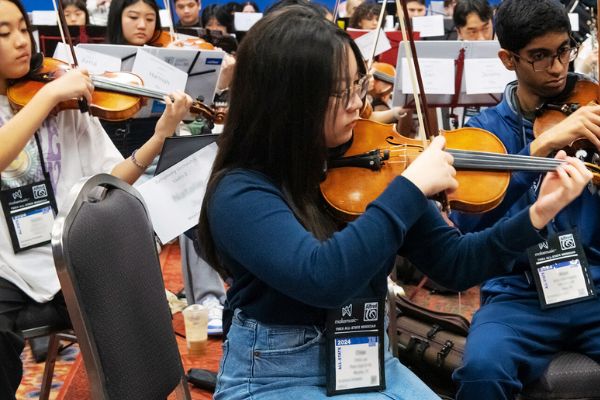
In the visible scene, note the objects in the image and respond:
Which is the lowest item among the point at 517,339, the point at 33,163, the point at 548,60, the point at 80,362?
the point at 80,362

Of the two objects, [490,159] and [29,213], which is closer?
[490,159]

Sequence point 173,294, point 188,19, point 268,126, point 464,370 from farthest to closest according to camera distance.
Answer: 1. point 188,19
2. point 173,294
3. point 464,370
4. point 268,126

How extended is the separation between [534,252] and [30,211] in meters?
1.30

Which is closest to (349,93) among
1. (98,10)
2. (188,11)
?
(188,11)

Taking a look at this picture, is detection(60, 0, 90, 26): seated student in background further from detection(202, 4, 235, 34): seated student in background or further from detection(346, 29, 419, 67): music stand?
detection(346, 29, 419, 67): music stand

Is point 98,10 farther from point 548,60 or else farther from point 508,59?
point 548,60

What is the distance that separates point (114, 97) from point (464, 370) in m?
1.44

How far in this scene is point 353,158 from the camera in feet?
5.00

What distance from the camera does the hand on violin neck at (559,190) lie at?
1271 millimetres

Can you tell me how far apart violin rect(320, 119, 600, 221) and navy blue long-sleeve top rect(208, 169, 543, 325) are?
0.79ft

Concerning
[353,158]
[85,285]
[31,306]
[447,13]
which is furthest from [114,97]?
[447,13]

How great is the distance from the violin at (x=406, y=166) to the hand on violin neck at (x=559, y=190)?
219 mm

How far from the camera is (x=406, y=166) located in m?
1.58

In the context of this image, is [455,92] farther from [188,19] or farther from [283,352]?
[188,19]
